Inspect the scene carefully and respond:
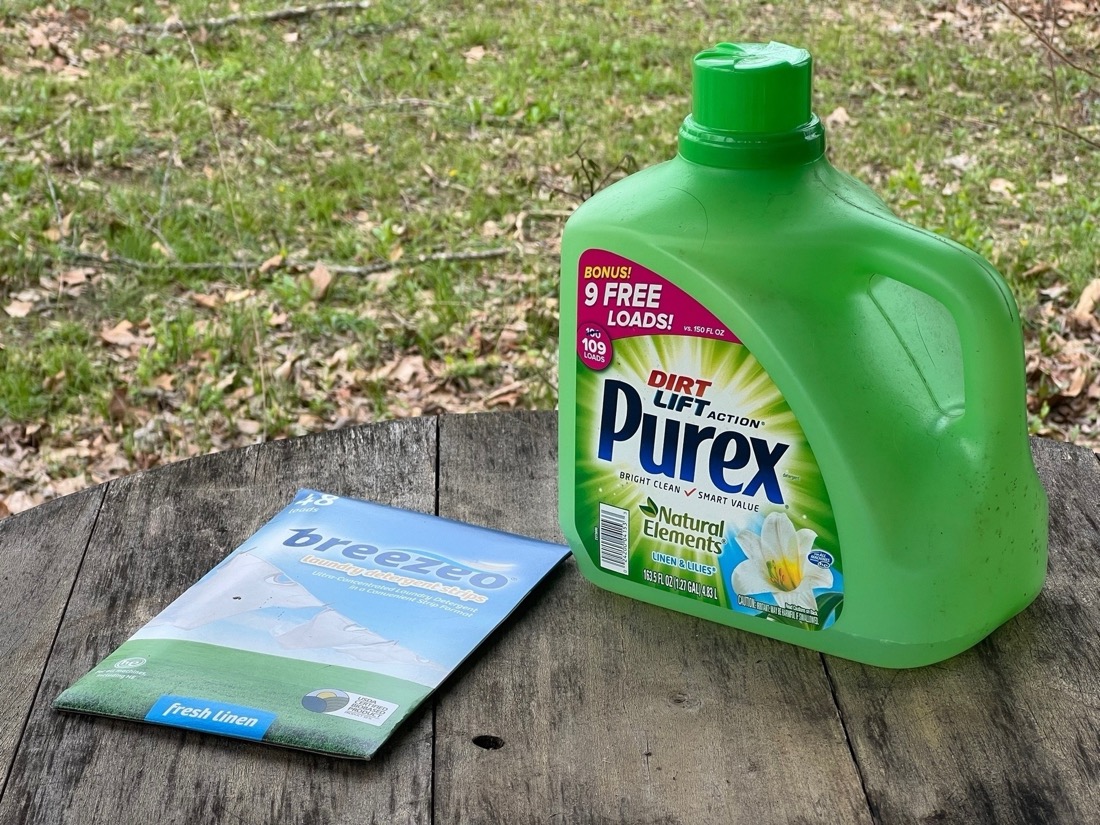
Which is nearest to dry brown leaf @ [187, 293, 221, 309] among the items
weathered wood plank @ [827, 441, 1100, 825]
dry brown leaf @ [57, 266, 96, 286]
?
dry brown leaf @ [57, 266, 96, 286]

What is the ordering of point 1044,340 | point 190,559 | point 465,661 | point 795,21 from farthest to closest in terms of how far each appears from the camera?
1. point 795,21
2. point 1044,340
3. point 190,559
4. point 465,661

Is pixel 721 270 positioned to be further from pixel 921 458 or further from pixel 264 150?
pixel 264 150

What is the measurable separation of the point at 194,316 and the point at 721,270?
1955 mm

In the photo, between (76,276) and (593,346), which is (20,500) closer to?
(76,276)

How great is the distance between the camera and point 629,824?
0.68 metres

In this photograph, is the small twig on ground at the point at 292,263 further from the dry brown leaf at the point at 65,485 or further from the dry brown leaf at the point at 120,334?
the dry brown leaf at the point at 65,485

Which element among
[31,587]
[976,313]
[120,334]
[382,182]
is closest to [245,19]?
[382,182]

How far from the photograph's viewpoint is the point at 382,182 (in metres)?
3.08

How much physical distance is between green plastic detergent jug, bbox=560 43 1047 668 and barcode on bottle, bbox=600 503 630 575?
0.13ft

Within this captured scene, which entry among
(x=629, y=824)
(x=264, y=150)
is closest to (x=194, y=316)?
(x=264, y=150)

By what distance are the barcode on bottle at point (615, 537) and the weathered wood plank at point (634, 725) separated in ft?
0.09

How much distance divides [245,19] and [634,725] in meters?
3.65

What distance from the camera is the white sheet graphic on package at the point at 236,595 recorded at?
33.1 inches

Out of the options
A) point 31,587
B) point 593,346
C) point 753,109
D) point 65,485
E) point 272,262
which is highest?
point 753,109
